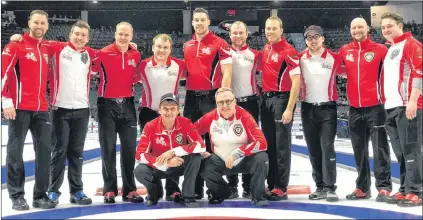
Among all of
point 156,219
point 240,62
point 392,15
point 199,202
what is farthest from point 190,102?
point 392,15

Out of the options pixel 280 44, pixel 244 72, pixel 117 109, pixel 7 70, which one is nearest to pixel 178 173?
pixel 117 109

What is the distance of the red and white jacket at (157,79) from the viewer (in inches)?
167

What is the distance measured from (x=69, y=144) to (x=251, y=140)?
1.59 meters

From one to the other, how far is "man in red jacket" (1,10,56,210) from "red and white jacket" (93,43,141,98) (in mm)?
478

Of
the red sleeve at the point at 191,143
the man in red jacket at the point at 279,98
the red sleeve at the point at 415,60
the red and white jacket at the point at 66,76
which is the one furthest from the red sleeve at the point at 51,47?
the red sleeve at the point at 415,60

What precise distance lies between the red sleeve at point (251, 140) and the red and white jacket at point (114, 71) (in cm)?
109

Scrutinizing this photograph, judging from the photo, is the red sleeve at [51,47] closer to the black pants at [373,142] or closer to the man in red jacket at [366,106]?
the man in red jacket at [366,106]

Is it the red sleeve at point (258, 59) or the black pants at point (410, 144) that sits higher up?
the red sleeve at point (258, 59)

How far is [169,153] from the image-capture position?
392 cm

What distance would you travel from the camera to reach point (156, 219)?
11.3 ft

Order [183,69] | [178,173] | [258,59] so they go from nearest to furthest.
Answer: [178,173]
[183,69]
[258,59]

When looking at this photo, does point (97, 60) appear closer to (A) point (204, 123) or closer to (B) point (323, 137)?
(A) point (204, 123)

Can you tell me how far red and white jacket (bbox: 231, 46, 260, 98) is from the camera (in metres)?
4.37

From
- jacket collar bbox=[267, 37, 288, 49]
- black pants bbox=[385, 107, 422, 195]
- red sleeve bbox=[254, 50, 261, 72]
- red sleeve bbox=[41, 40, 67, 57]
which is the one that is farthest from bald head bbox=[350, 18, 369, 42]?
red sleeve bbox=[41, 40, 67, 57]
